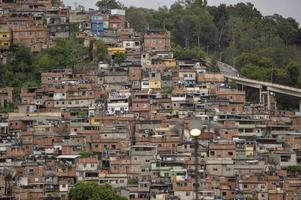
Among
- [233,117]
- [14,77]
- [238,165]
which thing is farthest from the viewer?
[14,77]

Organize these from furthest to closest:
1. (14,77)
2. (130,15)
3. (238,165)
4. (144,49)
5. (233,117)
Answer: (130,15), (144,49), (14,77), (233,117), (238,165)

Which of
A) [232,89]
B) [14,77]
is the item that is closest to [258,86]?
[232,89]

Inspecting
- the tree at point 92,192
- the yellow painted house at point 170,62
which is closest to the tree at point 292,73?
the yellow painted house at point 170,62

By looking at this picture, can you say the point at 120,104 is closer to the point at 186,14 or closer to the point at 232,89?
the point at 232,89

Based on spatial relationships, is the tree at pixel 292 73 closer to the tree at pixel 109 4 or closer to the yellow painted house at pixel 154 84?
the yellow painted house at pixel 154 84

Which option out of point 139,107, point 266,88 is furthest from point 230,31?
point 139,107
